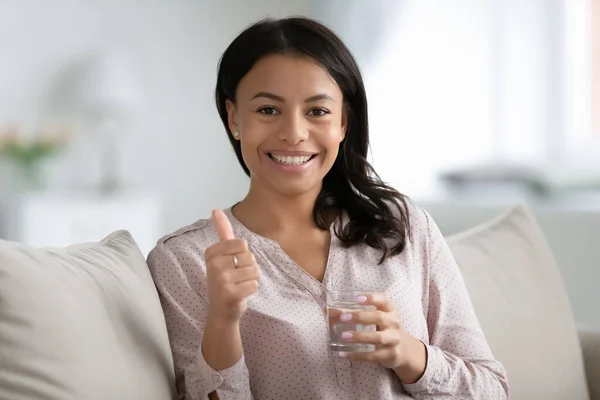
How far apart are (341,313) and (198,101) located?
4416 millimetres

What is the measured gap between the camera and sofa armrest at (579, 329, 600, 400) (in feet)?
7.47

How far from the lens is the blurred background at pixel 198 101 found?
496 cm

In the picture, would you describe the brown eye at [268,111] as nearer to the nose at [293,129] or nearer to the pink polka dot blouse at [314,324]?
the nose at [293,129]

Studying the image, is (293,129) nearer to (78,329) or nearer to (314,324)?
(314,324)

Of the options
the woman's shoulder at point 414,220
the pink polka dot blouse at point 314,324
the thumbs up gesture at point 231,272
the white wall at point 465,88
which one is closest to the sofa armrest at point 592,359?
the pink polka dot blouse at point 314,324

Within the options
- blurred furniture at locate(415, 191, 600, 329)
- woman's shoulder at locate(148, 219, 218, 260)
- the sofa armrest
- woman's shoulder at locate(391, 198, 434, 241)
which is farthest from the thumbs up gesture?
blurred furniture at locate(415, 191, 600, 329)

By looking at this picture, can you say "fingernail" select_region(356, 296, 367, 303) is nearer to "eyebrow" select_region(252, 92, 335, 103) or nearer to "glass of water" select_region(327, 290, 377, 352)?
"glass of water" select_region(327, 290, 377, 352)

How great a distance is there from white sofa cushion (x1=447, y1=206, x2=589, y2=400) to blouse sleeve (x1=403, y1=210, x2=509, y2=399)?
0.28 m

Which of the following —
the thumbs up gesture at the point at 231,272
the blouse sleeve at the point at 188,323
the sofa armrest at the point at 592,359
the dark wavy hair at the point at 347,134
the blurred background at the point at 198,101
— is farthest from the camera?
the blurred background at the point at 198,101

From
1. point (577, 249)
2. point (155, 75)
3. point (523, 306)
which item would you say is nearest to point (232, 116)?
A: point (523, 306)

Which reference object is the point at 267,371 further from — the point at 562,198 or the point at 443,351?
the point at 562,198

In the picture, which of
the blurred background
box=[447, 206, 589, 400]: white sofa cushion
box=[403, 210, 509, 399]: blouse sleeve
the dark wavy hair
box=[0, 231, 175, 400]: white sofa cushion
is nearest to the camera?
box=[0, 231, 175, 400]: white sofa cushion

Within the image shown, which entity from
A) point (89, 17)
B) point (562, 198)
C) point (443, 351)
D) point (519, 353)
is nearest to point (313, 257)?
point (443, 351)

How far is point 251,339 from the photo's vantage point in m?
1.71
